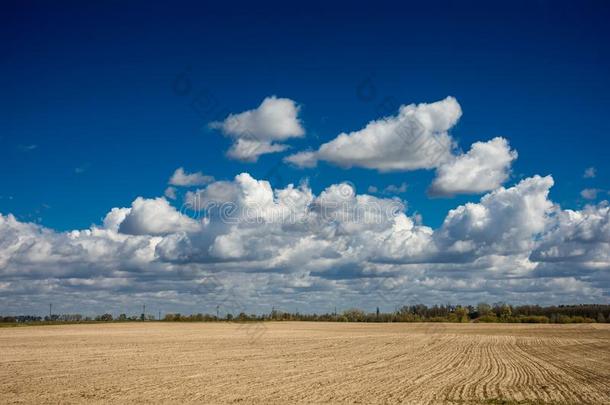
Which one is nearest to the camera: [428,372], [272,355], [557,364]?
[428,372]

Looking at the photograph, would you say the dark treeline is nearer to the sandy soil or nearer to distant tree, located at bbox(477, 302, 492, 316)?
distant tree, located at bbox(477, 302, 492, 316)

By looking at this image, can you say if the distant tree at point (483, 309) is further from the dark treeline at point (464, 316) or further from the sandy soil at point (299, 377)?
the sandy soil at point (299, 377)

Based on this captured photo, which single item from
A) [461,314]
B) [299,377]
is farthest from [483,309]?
[299,377]

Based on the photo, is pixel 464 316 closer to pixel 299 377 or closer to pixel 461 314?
pixel 461 314

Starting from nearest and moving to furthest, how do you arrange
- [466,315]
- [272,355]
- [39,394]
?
[39,394], [272,355], [466,315]

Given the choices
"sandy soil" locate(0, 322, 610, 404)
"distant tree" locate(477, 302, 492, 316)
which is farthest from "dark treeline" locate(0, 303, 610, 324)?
"sandy soil" locate(0, 322, 610, 404)

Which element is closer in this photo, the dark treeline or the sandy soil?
the sandy soil

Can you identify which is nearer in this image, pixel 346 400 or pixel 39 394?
pixel 346 400

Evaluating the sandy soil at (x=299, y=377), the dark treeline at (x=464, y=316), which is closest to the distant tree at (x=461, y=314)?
the dark treeline at (x=464, y=316)

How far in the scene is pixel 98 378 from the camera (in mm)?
31422

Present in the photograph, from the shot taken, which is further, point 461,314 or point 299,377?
point 461,314

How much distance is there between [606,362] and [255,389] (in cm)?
2905

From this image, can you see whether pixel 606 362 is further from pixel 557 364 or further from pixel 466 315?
pixel 466 315

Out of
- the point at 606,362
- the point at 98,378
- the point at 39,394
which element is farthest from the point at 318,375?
the point at 606,362
